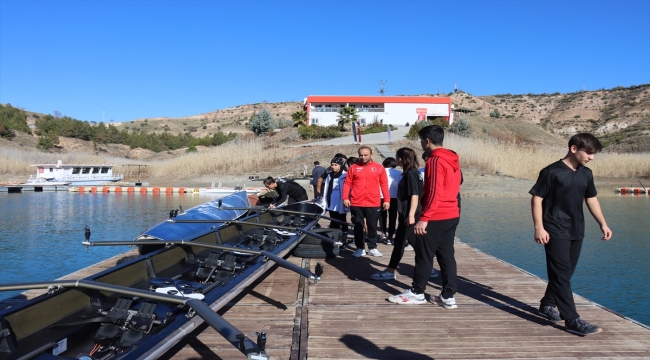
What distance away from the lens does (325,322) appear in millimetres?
5160

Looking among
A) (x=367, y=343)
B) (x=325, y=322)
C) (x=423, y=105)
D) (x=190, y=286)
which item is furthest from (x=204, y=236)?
(x=423, y=105)

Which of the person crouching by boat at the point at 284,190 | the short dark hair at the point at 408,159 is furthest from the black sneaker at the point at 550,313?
the person crouching by boat at the point at 284,190

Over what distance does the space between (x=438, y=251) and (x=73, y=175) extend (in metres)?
32.9

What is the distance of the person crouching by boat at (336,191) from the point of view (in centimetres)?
938

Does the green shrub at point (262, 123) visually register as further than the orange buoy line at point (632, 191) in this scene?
Yes

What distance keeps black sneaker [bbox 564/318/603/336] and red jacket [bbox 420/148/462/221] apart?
1406 mm

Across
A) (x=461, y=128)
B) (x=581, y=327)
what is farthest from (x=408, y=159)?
(x=461, y=128)

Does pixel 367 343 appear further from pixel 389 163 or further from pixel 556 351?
pixel 389 163

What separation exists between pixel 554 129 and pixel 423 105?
3598cm

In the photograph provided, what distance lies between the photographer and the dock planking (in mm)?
4402

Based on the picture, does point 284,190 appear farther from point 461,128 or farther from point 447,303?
point 461,128

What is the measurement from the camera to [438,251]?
5594 millimetres

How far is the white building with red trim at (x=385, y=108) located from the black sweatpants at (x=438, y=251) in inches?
2172

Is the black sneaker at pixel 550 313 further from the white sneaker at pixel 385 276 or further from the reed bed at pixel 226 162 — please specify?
the reed bed at pixel 226 162
